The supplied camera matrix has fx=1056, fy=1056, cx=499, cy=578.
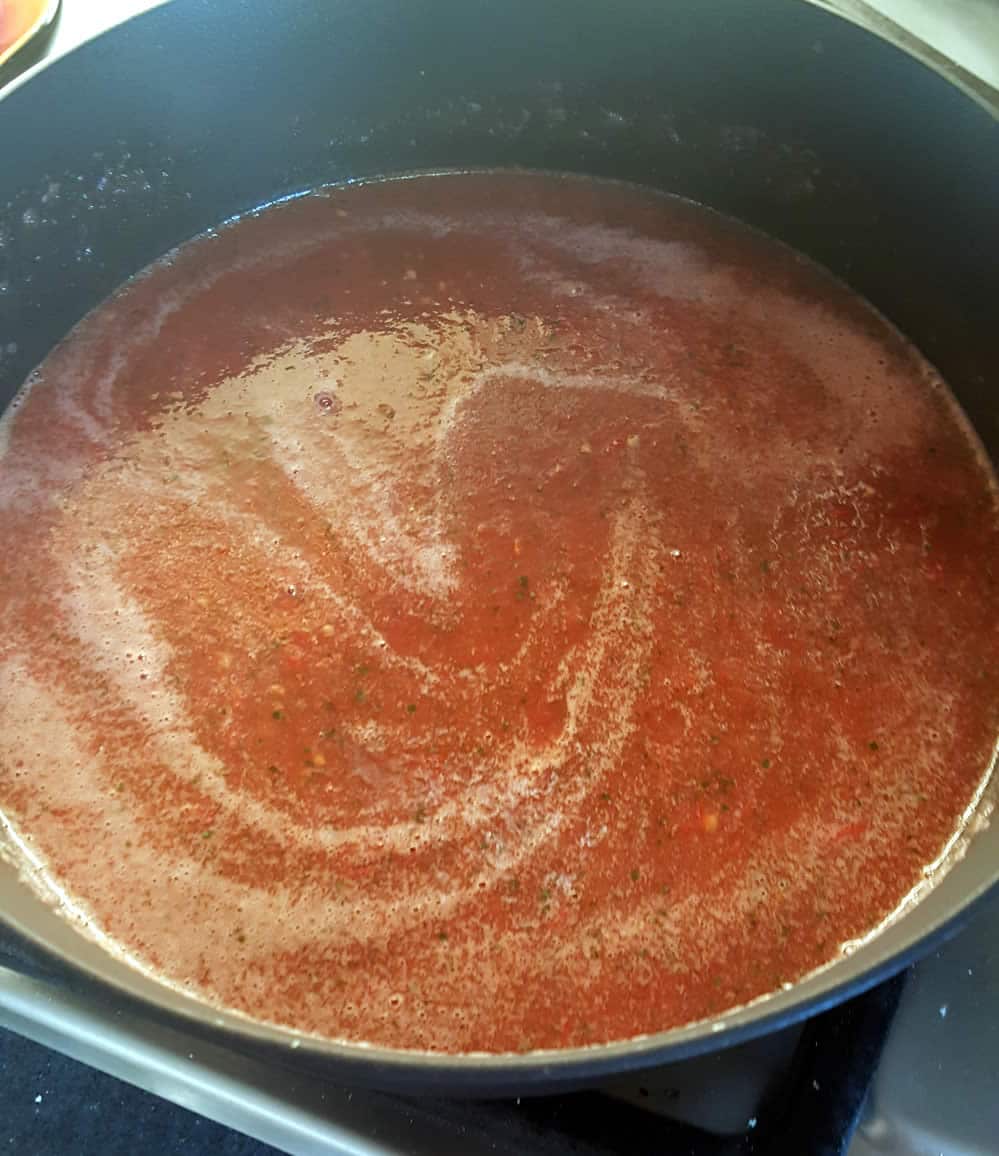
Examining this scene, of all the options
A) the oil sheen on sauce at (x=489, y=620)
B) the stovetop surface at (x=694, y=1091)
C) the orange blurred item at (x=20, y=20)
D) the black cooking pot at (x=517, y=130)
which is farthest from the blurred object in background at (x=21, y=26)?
the stovetop surface at (x=694, y=1091)

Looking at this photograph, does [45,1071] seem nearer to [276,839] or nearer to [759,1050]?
[276,839]

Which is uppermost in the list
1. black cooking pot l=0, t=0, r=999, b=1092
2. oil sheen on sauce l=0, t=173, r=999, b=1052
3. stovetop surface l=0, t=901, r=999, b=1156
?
black cooking pot l=0, t=0, r=999, b=1092

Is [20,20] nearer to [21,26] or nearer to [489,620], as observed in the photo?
[21,26]

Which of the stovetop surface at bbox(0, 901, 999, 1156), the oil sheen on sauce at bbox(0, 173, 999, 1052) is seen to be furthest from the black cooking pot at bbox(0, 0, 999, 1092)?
the stovetop surface at bbox(0, 901, 999, 1156)

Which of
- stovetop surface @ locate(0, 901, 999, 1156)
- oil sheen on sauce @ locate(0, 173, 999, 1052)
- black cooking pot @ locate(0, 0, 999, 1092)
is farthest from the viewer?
black cooking pot @ locate(0, 0, 999, 1092)

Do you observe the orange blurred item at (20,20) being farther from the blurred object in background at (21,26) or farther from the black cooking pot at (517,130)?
the black cooking pot at (517,130)

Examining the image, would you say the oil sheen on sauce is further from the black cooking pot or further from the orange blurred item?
the orange blurred item
